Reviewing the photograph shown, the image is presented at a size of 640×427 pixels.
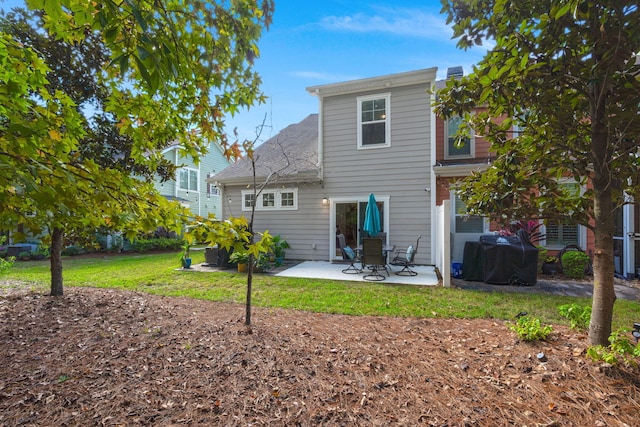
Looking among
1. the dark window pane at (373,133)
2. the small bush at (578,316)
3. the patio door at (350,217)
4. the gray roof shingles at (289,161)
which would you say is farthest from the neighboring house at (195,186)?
the small bush at (578,316)

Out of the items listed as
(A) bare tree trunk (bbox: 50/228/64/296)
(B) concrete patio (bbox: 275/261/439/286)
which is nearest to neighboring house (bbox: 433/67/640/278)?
(B) concrete patio (bbox: 275/261/439/286)

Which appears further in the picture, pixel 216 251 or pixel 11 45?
pixel 216 251

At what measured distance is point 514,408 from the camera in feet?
7.29

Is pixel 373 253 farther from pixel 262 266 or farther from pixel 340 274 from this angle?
pixel 262 266

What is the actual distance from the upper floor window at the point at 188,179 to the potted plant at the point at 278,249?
10547mm

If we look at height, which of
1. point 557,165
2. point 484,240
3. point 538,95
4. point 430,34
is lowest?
point 484,240

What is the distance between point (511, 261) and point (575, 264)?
2.10 metres

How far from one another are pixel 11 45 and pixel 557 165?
4.74 m

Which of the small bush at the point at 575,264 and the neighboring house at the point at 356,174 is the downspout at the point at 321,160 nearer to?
the neighboring house at the point at 356,174

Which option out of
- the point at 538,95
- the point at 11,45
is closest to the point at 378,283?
the point at 538,95

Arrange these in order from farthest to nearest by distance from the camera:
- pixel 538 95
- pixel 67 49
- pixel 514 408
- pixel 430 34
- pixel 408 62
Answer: pixel 408 62 < pixel 430 34 < pixel 67 49 < pixel 538 95 < pixel 514 408

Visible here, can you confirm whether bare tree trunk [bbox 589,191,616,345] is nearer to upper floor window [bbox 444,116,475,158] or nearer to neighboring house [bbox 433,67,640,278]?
neighboring house [bbox 433,67,640,278]

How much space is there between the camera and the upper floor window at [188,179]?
17569 millimetres

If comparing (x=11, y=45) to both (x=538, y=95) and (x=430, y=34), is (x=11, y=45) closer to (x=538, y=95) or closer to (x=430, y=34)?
(x=538, y=95)
